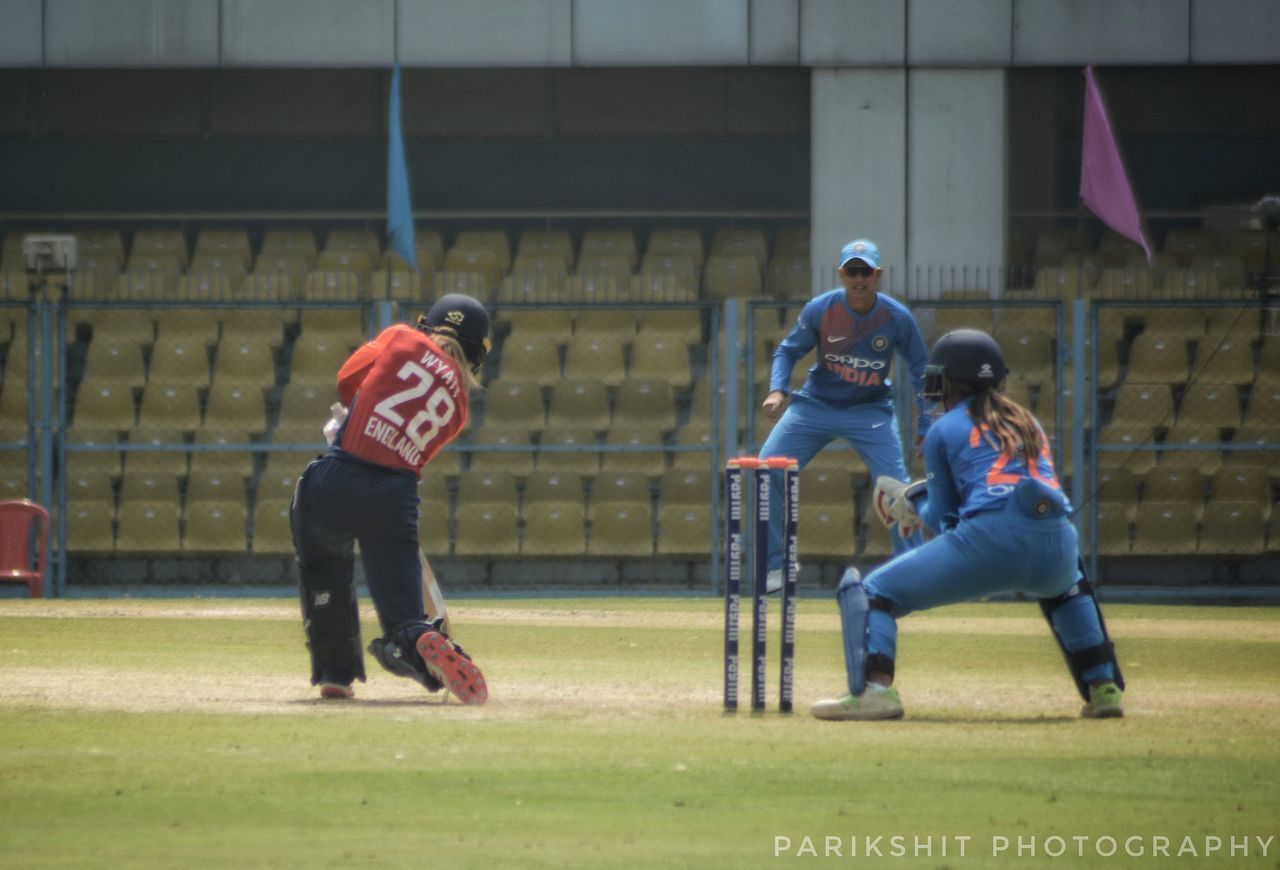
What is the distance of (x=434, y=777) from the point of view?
6344 mm

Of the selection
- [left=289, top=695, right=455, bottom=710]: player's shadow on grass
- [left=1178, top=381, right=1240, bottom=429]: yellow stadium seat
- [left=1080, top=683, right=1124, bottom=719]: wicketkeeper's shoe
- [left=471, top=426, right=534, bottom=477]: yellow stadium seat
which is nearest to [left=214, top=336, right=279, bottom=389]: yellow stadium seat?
[left=471, top=426, right=534, bottom=477]: yellow stadium seat

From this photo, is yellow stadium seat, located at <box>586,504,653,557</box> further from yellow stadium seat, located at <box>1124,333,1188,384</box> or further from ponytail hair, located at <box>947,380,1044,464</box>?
ponytail hair, located at <box>947,380,1044,464</box>

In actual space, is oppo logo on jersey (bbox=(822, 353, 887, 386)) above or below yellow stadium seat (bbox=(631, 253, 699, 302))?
below

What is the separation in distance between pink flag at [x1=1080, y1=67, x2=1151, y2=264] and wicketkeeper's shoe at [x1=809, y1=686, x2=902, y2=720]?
1103 centimetres

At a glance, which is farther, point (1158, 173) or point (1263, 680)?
point (1158, 173)

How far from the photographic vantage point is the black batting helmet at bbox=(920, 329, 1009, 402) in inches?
305

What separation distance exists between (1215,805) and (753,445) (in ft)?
34.3

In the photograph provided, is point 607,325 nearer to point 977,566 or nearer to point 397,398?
point 397,398

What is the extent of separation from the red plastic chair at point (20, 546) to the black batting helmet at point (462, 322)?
28.8ft

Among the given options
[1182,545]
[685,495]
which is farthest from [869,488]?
[1182,545]

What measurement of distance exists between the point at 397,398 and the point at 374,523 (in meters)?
0.53

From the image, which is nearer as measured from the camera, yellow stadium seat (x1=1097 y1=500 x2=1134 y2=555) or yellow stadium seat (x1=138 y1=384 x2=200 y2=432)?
yellow stadium seat (x1=1097 y1=500 x2=1134 y2=555)

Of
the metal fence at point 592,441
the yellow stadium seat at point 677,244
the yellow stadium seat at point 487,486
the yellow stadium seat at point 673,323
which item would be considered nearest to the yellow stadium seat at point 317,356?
the metal fence at point 592,441

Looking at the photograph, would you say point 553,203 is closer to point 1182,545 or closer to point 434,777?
point 1182,545
